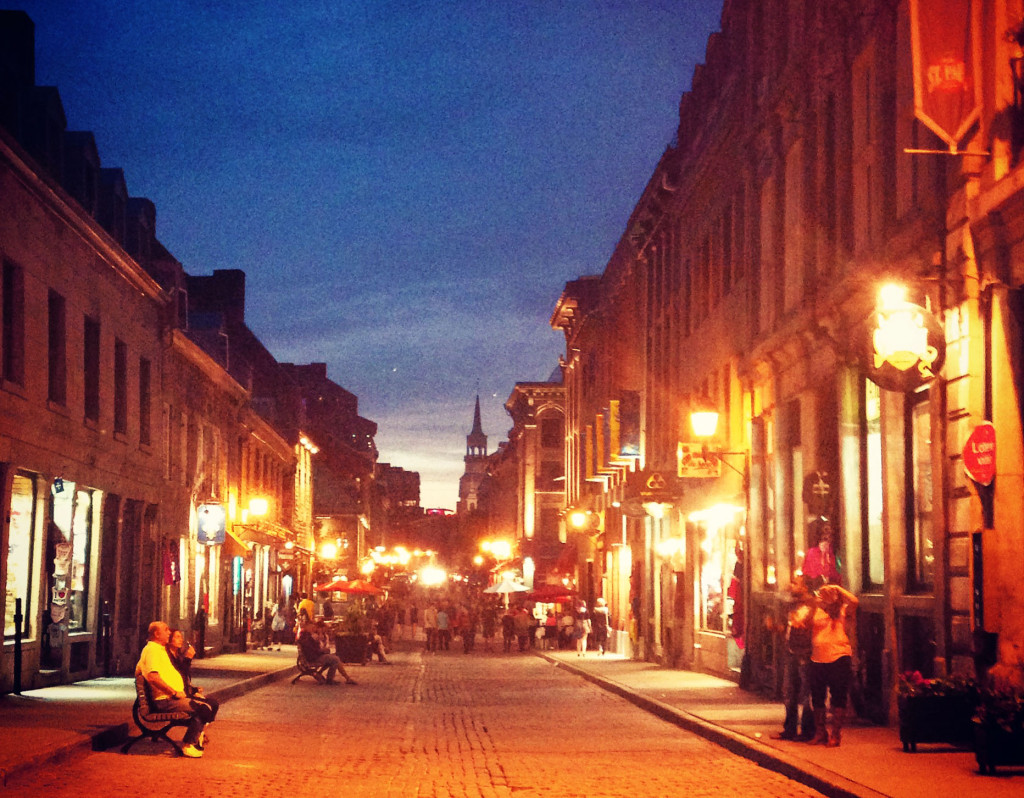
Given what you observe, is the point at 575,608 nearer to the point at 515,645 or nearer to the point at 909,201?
the point at 515,645

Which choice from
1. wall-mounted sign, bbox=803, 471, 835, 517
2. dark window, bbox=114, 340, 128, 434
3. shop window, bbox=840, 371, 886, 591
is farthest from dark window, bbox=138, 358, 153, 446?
shop window, bbox=840, 371, 886, 591

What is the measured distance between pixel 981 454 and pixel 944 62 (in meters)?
3.90

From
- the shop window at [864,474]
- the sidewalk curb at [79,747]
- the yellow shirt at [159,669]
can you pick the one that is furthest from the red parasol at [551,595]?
the yellow shirt at [159,669]

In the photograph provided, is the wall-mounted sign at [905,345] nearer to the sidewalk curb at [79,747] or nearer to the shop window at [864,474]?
the shop window at [864,474]

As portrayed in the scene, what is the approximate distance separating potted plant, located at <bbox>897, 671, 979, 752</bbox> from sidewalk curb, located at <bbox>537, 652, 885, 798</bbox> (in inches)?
47.6

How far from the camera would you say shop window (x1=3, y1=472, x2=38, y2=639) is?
23250mm

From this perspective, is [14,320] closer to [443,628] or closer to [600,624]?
[600,624]

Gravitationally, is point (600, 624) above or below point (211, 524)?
below

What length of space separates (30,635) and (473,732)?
839 centimetres

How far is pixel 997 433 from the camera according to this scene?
14.9 meters

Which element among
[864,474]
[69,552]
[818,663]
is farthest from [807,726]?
[69,552]

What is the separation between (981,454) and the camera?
14789 millimetres

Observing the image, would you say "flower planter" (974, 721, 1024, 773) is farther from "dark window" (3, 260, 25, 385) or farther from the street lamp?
"dark window" (3, 260, 25, 385)

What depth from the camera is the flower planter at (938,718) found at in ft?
47.0
